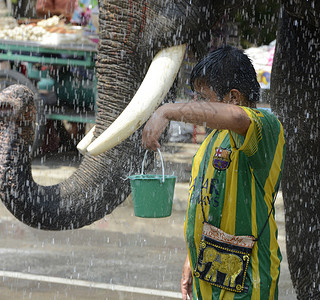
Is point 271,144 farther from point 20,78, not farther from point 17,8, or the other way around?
point 17,8

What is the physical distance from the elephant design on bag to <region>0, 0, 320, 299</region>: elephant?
1.66 ft

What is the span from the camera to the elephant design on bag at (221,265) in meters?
2.01

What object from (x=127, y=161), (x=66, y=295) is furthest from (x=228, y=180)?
(x=66, y=295)

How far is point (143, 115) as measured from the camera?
2352 millimetres

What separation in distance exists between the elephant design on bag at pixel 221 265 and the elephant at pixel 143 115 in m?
0.51

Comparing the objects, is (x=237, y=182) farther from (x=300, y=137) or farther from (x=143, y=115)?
(x=300, y=137)

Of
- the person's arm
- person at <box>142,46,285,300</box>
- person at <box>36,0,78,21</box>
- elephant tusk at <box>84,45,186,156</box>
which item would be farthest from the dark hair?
person at <box>36,0,78,21</box>

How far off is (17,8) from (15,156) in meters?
10.6

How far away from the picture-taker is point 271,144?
1.97 m

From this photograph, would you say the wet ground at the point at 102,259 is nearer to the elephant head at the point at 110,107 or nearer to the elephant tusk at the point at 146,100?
the elephant head at the point at 110,107

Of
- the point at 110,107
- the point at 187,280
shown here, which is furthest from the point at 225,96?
the point at 110,107

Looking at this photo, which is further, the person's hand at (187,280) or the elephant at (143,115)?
the elephant at (143,115)

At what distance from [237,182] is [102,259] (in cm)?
315

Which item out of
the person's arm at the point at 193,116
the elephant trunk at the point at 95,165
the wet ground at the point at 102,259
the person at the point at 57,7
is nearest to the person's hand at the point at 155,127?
the person's arm at the point at 193,116
